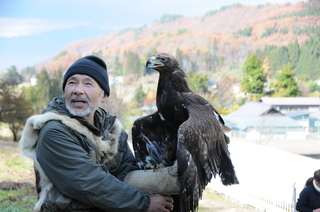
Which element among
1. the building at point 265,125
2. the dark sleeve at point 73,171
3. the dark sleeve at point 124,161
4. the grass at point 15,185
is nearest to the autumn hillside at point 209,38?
the building at point 265,125

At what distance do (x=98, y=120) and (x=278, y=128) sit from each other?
12158mm

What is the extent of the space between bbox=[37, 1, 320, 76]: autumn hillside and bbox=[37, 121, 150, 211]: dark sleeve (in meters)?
20.2

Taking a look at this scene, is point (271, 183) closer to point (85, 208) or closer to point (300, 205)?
point (300, 205)

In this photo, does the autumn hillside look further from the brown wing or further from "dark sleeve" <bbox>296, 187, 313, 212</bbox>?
the brown wing

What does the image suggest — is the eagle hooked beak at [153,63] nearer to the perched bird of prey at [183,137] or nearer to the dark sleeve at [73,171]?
the perched bird of prey at [183,137]

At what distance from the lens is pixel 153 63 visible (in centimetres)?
276

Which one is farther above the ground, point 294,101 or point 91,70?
point 91,70

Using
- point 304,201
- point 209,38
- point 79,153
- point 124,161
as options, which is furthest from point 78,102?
point 209,38

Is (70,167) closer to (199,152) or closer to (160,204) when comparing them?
(160,204)

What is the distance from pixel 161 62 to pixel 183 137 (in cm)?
83

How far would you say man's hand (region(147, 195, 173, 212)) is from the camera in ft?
6.98

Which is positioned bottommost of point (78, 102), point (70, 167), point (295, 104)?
point (295, 104)

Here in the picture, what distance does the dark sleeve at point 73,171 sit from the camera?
1.89m

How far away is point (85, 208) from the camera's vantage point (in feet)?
6.75
